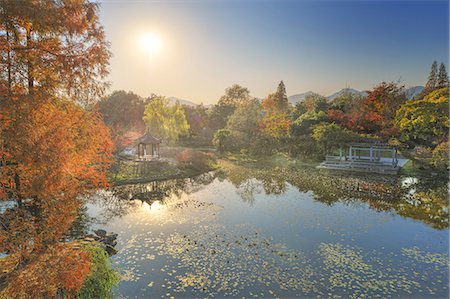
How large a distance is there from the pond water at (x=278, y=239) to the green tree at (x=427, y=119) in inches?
336

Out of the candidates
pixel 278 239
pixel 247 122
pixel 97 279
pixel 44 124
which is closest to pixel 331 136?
pixel 247 122

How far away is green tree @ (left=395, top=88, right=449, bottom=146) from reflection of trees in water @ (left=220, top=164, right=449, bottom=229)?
6.42 m

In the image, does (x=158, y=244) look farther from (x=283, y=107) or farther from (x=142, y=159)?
(x=283, y=107)

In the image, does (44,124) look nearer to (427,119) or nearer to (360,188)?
(360,188)

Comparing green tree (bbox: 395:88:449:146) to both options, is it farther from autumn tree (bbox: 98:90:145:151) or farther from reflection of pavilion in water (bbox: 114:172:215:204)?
autumn tree (bbox: 98:90:145:151)

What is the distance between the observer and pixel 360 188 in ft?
57.7

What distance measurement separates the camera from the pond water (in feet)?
23.8

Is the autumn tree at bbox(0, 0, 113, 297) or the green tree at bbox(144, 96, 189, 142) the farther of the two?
the green tree at bbox(144, 96, 189, 142)

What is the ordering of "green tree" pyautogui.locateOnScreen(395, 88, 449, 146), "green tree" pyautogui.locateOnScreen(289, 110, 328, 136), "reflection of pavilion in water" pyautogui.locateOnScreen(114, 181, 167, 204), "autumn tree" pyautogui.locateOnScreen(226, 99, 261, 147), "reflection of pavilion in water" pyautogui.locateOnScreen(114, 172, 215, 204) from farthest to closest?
"autumn tree" pyautogui.locateOnScreen(226, 99, 261, 147) → "green tree" pyautogui.locateOnScreen(289, 110, 328, 136) → "green tree" pyautogui.locateOnScreen(395, 88, 449, 146) → "reflection of pavilion in water" pyautogui.locateOnScreen(114, 172, 215, 204) → "reflection of pavilion in water" pyautogui.locateOnScreen(114, 181, 167, 204)

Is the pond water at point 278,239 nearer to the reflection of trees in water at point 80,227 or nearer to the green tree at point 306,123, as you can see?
the reflection of trees in water at point 80,227

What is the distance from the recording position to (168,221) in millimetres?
11758

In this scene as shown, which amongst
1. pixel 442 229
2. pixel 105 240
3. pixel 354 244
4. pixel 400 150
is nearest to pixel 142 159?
pixel 105 240

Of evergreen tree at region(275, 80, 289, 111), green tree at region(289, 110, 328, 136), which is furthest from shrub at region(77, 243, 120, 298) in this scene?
evergreen tree at region(275, 80, 289, 111)

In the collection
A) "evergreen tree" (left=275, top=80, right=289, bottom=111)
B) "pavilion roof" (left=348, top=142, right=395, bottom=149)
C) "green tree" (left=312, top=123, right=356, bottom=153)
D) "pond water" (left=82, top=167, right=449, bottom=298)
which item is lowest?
"pond water" (left=82, top=167, right=449, bottom=298)
